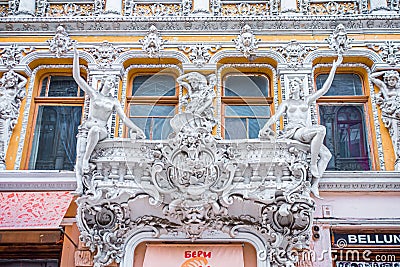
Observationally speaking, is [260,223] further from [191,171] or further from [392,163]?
[392,163]

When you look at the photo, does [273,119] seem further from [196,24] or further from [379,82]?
[196,24]

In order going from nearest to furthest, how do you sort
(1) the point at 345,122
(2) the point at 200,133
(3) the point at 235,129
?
(2) the point at 200,133 → (3) the point at 235,129 → (1) the point at 345,122

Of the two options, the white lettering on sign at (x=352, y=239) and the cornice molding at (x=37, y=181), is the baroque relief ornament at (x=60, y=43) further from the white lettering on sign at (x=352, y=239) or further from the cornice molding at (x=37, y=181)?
the white lettering on sign at (x=352, y=239)

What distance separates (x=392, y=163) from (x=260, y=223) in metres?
3.06

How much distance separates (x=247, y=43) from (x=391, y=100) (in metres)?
3.31

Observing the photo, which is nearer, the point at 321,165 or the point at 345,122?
the point at 321,165

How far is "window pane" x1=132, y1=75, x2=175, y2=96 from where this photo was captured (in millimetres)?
11758

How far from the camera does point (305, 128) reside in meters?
10.0

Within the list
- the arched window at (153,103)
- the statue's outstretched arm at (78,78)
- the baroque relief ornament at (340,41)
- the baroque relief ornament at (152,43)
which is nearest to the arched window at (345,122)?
the baroque relief ornament at (340,41)

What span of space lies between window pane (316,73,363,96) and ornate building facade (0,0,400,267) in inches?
1.3

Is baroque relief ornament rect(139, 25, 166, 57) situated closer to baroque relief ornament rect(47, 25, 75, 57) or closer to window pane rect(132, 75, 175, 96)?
window pane rect(132, 75, 175, 96)

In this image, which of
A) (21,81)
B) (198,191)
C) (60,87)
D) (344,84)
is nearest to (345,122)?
(344,84)

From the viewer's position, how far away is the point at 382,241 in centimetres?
997

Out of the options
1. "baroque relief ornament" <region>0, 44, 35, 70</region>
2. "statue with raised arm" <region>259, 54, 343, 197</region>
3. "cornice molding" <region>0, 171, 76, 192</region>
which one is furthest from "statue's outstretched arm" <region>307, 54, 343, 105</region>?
"baroque relief ornament" <region>0, 44, 35, 70</region>
